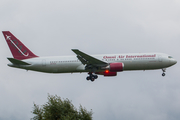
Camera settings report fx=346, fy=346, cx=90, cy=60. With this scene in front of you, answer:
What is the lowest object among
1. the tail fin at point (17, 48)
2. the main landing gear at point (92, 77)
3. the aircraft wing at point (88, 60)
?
the main landing gear at point (92, 77)

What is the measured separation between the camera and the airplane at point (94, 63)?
55375 millimetres

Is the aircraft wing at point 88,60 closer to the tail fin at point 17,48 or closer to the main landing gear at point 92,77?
the main landing gear at point 92,77

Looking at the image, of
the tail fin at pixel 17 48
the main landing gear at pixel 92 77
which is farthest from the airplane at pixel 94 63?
the tail fin at pixel 17 48

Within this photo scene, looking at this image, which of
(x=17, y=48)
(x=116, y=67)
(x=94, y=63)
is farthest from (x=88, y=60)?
(x=17, y=48)

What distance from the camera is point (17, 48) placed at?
5866cm

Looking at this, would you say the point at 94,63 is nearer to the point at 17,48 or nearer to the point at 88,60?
the point at 88,60

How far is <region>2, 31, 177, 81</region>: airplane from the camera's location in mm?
55375

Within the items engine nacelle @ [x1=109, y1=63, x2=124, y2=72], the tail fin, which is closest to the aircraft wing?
engine nacelle @ [x1=109, y1=63, x2=124, y2=72]

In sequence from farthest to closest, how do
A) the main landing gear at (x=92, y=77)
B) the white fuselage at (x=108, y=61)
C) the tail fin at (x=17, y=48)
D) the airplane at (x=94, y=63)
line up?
the tail fin at (x=17, y=48), the main landing gear at (x=92, y=77), the white fuselage at (x=108, y=61), the airplane at (x=94, y=63)

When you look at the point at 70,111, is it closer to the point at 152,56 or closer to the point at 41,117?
the point at 41,117

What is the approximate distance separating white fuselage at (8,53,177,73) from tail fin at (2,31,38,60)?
5.03ft

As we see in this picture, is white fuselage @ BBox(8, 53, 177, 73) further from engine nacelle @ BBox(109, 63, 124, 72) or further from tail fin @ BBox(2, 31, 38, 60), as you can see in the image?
tail fin @ BBox(2, 31, 38, 60)

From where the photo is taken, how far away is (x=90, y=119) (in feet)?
140

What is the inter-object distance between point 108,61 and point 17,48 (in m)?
15.6
